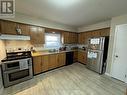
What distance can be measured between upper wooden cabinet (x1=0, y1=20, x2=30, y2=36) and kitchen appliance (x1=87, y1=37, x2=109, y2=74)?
3126 mm

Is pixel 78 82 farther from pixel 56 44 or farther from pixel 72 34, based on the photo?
pixel 72 34

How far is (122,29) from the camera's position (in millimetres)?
2775

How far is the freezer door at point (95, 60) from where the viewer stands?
3.35 metres

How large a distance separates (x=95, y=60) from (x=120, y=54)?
104 cm

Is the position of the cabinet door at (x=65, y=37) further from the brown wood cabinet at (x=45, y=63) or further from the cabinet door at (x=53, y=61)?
the brown wood cabinet at (x=45, y=63)

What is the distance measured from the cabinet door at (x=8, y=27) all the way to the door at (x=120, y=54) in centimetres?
400

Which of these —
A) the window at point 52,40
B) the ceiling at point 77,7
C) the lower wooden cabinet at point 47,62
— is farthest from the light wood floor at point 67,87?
the ceiling at point 77,7

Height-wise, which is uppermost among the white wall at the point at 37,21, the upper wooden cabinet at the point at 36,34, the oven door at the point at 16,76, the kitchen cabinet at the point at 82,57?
the white wall at the point at 37,21

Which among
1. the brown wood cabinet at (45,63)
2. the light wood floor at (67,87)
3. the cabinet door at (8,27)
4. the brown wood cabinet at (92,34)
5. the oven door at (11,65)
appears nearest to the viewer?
the light wood floor at (67,87)

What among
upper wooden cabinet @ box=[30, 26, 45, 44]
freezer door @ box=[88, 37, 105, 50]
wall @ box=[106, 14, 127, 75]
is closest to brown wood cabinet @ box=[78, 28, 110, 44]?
wall @ box=[106, 14, 127, 75]

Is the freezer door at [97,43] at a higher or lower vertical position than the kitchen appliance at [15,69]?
higher

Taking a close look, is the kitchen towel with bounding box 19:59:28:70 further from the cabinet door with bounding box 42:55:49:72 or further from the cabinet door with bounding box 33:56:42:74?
the cabinet door with bounding box 42:55:49:72

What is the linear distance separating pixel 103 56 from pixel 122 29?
1302 millimetres

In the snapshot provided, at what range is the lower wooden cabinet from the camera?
3.15 meters
